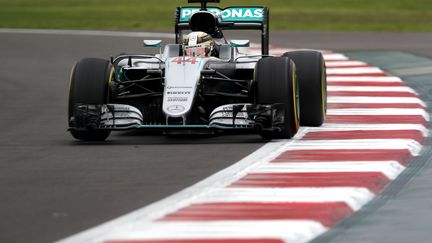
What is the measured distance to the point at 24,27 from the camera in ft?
106

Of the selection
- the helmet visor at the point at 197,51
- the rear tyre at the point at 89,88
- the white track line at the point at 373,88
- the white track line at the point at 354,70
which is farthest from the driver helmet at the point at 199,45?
the white track line at the point at 354,70

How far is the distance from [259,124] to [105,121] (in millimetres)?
1382

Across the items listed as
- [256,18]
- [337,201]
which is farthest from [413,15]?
[337,201]

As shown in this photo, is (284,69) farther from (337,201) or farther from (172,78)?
(337,201)

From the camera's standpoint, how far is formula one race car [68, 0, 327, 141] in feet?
39.1

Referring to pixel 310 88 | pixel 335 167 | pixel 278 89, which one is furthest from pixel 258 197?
pixel 310 88

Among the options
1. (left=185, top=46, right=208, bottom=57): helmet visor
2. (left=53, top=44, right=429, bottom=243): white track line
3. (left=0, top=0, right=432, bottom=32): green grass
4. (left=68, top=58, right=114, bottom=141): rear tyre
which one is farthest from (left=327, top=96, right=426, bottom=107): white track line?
(left=0, top=0, right=432, bottom=32): green grass

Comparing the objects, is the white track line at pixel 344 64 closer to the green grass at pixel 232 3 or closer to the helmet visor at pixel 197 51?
the green grass at pixel 232 3

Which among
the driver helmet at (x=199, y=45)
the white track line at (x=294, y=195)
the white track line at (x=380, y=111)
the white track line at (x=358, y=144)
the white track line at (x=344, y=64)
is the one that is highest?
the driver helmet at (x=199, y=45)

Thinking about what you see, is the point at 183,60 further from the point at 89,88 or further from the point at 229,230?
the point at 229,230

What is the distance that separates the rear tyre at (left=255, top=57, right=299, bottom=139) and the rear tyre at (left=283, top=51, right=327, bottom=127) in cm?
97

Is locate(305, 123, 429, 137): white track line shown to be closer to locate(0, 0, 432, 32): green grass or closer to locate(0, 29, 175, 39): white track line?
locate(0, 29, 175, 39): white track line

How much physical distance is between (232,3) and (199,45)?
80.2 feet

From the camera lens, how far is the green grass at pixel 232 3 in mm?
32188
